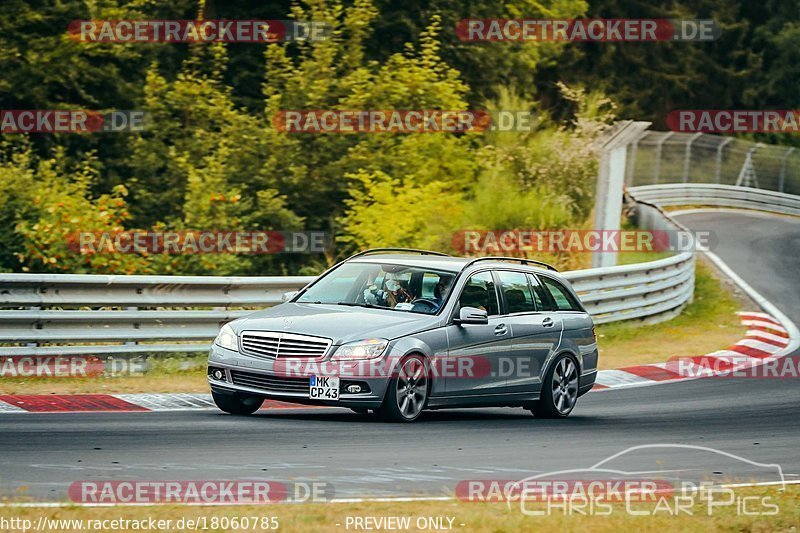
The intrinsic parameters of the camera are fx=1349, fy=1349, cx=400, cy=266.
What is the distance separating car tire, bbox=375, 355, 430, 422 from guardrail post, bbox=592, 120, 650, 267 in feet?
42.2

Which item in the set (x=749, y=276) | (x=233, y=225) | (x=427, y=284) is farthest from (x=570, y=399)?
(x=749, y=276)

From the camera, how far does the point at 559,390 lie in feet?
44.7

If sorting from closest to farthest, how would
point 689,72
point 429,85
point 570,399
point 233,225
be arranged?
point 570,399, point 233,225, point 429,85, point 689,72

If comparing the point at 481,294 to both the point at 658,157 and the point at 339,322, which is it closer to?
the point at 339,322

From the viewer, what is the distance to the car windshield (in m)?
12.5

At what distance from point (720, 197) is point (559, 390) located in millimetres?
37434

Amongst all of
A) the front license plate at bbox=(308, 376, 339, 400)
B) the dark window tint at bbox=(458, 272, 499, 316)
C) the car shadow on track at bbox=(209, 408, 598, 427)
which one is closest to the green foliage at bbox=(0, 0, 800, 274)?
the car shadow on track at bbox=(209, 408, 598, 427)

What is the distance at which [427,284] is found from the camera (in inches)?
499

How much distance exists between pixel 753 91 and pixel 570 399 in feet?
202

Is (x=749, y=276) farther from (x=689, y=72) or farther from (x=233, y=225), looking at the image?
(x=689, y=72)
